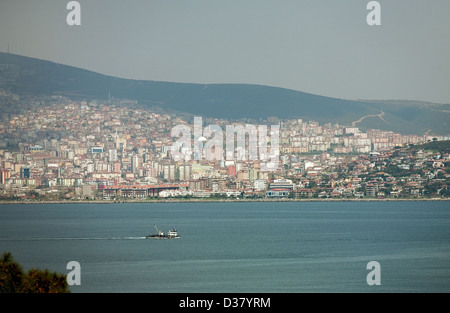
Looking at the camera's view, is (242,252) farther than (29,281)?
Yes

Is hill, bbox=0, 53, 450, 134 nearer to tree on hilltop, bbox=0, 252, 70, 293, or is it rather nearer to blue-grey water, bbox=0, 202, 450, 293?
blue-grey water, bbox=0, 202, 450, 293

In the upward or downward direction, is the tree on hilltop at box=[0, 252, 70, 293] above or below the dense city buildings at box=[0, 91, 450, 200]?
below

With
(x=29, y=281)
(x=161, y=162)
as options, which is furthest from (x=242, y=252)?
(x=161, y=162)

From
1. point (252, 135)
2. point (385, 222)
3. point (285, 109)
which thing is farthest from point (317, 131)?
point (385, 222)

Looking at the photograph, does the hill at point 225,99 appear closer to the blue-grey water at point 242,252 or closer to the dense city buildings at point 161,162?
the dense city buildings at point 161,162

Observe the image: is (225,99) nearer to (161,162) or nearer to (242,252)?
(161,162)

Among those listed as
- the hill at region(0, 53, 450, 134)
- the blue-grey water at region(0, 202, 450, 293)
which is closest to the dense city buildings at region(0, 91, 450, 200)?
the hill at region(0, 53, 450, 134)

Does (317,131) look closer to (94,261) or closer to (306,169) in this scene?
(306,169)
